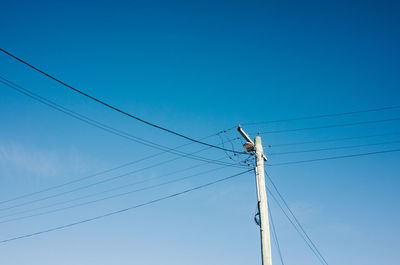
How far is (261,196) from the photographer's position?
11.0 metres

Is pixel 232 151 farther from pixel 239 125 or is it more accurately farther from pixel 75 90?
pixel 75 90

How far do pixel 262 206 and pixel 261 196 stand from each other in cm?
38

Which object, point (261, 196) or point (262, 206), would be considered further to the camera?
point (261, 196)

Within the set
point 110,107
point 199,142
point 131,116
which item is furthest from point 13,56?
point 199,142

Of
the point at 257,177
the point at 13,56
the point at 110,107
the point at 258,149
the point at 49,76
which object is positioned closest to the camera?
the point at 13,56

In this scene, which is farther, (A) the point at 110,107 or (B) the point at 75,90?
(A) the point at 110,107

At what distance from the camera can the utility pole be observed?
391 inches

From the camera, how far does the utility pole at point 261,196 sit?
9.92m

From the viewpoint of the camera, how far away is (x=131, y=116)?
33.2 feet

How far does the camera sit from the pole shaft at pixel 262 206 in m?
9.88

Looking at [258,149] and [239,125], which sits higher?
[239,125]

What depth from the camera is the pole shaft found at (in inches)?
389

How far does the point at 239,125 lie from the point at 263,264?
5.41 m

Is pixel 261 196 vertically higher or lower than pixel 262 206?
higher
